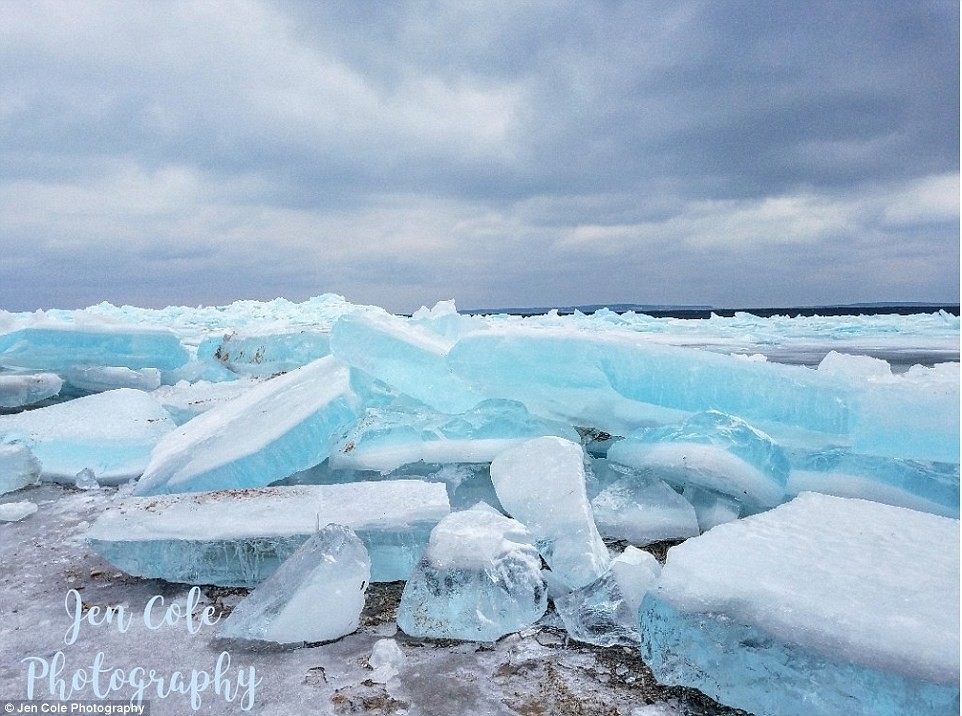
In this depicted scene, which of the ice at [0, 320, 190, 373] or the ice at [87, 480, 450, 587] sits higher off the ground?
the ice at [0, 320, 190, 373]

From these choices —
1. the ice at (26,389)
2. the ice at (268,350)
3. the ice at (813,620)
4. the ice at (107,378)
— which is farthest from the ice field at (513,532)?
the ice at (268,350)

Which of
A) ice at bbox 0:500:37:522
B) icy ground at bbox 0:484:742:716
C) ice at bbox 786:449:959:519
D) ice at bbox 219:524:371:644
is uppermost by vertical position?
ice at bbox 786:449:959:519

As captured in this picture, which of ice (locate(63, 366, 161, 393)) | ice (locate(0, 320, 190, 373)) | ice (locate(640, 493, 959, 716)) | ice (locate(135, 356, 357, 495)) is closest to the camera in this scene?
ice (locate(640, 493, 959, 716))

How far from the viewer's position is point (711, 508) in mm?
1741

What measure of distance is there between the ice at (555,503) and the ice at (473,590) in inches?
5.0

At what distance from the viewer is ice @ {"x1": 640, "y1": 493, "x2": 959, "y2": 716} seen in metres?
0.82

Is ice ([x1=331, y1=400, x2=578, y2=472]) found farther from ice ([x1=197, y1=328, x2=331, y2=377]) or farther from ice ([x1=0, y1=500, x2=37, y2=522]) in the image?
ice ([x1=197, y1=328, x2=331, y2=377])

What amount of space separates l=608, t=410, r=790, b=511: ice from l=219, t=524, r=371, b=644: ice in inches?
36.7

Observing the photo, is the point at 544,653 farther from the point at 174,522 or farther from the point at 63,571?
the point at 63,571

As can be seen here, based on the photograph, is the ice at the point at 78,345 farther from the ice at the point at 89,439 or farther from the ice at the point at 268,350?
the ice at the point at 89,439

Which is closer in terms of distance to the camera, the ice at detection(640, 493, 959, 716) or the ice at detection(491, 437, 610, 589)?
the ice at detection(640, 493, 959, 716)

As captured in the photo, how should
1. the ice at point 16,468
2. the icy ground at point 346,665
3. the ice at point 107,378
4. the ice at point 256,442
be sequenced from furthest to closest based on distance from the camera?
the ice at point 107,378 → the ice at point 16,468 → the ice at point 256,442 → the icy ground at point 346,665

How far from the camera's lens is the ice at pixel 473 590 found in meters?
1.15

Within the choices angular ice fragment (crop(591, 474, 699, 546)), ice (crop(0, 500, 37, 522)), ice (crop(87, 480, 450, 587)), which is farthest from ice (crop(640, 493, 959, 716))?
ice (crop(0, 500, 37, 522))
